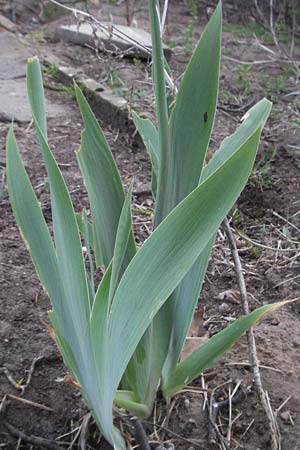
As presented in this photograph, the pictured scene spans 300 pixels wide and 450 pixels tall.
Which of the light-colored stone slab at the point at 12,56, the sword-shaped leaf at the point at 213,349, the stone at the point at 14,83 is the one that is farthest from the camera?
the light-colored stone slab at the point at 12,56

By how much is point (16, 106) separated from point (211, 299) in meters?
1.83

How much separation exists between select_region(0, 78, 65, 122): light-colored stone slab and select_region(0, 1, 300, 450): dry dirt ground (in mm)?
67

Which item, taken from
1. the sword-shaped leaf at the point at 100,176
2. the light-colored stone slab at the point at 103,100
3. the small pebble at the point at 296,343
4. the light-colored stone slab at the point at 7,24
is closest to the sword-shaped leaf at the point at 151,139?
the sword-shaped leaf at the point at 100,176

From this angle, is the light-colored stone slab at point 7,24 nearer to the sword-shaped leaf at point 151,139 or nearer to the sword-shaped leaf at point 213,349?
the sword-shaped leaf at point 151,139

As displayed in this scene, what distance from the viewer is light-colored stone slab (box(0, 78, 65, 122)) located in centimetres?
296

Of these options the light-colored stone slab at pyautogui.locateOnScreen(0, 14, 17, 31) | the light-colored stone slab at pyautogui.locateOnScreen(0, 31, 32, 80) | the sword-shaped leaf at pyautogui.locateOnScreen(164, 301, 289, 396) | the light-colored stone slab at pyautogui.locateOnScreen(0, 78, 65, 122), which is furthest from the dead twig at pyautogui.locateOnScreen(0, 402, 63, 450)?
the light-colored stone slab at pyautogui.locateOnScreen(0, 14, 17, 31)

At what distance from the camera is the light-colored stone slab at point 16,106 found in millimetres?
2961

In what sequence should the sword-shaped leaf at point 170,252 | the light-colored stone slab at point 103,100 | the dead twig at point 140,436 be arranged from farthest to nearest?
the light-colored stone slab at point 103,100 → the dead twig at point 140,436 → the sword-shaped leaf at point 170,252

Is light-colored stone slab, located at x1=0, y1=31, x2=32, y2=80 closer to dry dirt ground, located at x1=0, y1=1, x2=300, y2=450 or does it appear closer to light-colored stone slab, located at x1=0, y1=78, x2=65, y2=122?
light-colored stone slab, located at x1=0, y1=78, x2=65, y2=122

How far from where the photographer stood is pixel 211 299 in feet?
5.44

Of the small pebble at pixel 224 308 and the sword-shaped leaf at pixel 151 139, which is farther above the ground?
the sword-shaped leaf at pixel 151 139

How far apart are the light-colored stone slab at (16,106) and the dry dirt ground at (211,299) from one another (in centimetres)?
7

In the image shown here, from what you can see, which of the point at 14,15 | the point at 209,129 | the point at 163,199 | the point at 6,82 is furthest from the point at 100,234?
the point at 14,15

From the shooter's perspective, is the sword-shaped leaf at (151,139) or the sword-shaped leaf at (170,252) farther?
the sword-shaped leaf at (151,139)
